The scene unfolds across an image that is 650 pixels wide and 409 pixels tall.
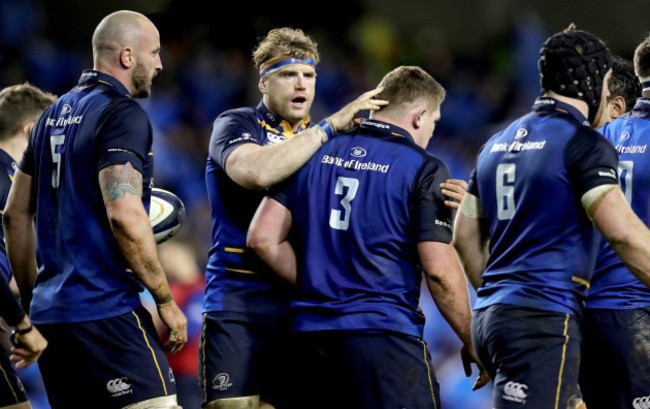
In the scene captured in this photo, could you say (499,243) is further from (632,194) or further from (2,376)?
(2,376)

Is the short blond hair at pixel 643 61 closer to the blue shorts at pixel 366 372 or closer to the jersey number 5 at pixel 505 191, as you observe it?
the jersey number 5 at pixel 505 191

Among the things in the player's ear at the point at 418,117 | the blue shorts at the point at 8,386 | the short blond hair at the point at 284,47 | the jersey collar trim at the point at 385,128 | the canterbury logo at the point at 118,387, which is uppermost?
the short blond hair at the point at 284,47

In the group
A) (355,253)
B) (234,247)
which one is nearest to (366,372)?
(355,253)

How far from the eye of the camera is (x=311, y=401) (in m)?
4.39

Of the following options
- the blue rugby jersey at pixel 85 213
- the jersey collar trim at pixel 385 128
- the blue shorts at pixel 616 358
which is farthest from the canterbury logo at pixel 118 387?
the blue shorts at pixel 616 358

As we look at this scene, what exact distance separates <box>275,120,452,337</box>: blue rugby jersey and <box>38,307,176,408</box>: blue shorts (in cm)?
79

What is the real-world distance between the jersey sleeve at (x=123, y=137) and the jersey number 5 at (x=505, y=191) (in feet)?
6.07

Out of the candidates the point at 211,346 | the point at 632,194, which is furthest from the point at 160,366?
the point at 632,194

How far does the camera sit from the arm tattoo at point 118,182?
14.4 feet

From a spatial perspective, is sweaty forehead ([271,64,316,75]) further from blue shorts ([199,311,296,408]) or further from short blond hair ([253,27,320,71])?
blue shorts ([199,311,296,408])

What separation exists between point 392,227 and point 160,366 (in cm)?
141

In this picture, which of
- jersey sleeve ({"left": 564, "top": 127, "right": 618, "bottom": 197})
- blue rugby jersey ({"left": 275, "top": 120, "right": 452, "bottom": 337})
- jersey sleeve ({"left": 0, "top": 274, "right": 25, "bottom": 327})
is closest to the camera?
jersey sleeve ({"left": 0, "top": 274, "right": 25, "bottom": 327})

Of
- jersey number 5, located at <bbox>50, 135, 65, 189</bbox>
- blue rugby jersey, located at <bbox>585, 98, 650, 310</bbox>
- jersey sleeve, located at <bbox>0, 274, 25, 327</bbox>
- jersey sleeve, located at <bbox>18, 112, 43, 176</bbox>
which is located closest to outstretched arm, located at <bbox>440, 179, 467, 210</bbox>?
blue rugby jersey, located at <bbox>585, 98, 650, 310</bbox>

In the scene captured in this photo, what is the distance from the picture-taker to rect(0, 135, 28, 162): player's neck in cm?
603
